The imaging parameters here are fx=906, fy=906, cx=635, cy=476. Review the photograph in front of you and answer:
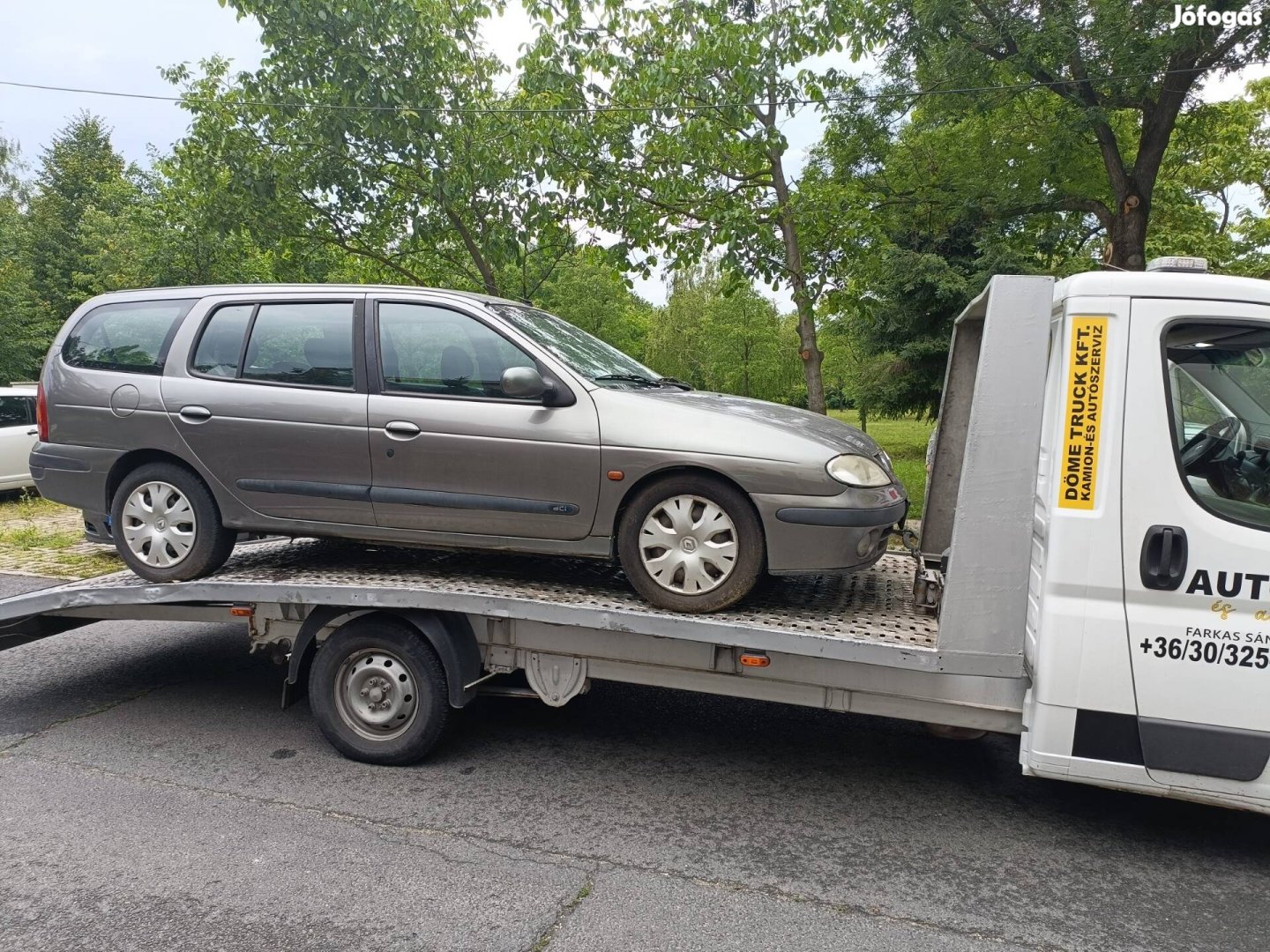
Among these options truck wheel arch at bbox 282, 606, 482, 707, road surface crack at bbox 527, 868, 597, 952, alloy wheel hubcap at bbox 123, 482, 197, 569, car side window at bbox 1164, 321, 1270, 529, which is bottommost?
road surface crack at bbox 527, 868, 597, 952

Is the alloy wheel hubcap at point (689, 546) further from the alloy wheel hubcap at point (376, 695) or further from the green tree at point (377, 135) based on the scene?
the green tree at point (377, 135)

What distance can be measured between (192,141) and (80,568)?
230 inches

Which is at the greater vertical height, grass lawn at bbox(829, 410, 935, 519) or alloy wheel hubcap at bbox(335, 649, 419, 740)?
grass lawn at bbox(829, 410, 935, 519)

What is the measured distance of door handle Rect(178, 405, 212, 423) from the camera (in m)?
4.66

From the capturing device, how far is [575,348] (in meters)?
4.80

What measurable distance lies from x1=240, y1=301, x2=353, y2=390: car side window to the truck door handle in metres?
3.60

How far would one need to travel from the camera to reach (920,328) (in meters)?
15.0

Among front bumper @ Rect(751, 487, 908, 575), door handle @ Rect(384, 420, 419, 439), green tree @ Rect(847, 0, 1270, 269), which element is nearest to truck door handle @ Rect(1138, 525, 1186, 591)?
front bumper @ Rect(751, 487, 908, 575)

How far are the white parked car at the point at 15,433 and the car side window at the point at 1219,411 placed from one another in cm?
1414

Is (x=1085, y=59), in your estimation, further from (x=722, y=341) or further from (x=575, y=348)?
(x=722, y=341)

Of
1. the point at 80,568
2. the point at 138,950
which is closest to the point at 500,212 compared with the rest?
the point at 80,568

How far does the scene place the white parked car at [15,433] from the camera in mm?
12859

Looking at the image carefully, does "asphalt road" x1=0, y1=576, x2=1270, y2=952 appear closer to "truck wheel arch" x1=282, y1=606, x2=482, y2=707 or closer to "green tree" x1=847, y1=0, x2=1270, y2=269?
"truck wheel arch" x1=282, y1=606, x2=482, y2=707

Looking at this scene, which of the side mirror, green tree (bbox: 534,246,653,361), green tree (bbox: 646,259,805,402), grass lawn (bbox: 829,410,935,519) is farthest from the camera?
green tree (bbox: 646,259,805,402)
